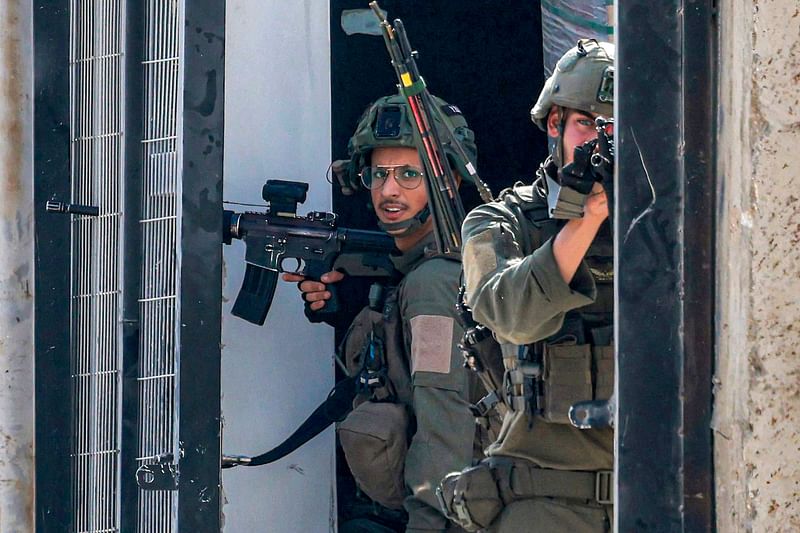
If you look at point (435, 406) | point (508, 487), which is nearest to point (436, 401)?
point (435, 406)

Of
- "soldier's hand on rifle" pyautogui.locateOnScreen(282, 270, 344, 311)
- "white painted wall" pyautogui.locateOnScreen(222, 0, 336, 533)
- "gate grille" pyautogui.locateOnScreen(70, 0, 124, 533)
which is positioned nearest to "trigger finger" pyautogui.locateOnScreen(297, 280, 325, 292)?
"soldier's hand on rifle" pyautogui.locateOnScreen(282, 270, 344, 311)

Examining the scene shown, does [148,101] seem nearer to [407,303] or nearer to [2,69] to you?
[2,69]

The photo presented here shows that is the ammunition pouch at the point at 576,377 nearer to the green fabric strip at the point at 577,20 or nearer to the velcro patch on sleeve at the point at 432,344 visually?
the velcro patch on sleeve at the point at 432,344

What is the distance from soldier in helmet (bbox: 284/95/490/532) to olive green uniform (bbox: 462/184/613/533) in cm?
87

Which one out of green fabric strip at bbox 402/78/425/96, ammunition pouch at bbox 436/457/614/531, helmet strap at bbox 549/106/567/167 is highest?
green fabric strip at bbox 402/78/425/96

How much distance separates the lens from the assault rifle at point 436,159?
12.3 ft

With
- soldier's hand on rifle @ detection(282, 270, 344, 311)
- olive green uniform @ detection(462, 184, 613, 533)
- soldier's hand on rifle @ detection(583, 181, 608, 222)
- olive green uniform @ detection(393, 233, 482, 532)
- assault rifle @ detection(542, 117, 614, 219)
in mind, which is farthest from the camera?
soldier's hand on rifle @ detection(282, 270, 344, 311)

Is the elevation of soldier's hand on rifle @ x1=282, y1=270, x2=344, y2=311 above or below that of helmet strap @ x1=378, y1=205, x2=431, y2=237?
below

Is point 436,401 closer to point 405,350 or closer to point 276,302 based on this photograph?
point 405,350

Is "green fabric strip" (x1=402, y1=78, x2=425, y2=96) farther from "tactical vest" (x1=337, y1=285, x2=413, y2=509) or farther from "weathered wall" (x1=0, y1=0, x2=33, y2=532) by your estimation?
"weathered wall" (x1=0, y1=0, x2=33, y2=532)

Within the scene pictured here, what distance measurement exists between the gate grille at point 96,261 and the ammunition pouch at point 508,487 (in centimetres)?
128

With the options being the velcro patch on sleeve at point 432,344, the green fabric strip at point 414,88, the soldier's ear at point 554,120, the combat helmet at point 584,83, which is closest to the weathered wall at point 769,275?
the combat helmet at point 584,83

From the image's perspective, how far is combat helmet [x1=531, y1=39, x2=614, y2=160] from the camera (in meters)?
2.73

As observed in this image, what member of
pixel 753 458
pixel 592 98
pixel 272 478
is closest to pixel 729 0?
pixel 753 458
